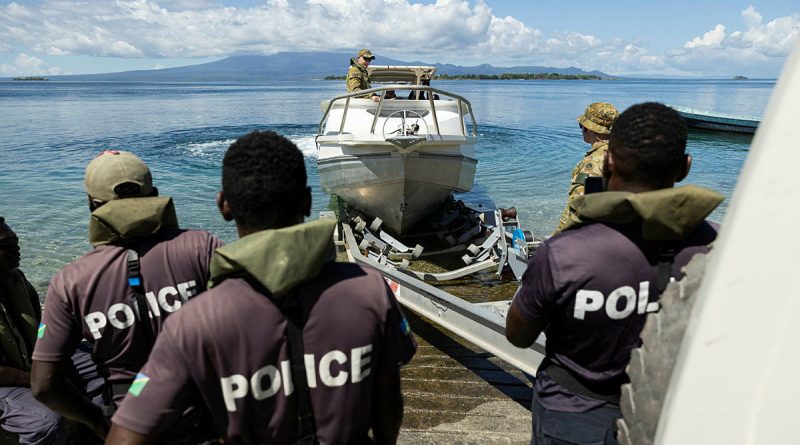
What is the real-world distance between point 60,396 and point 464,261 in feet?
18.8

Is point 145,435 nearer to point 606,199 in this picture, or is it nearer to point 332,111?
point 606,199

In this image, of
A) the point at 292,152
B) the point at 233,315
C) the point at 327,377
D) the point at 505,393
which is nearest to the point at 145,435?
the point at 233,315

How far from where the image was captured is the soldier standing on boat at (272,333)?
1.42 metres

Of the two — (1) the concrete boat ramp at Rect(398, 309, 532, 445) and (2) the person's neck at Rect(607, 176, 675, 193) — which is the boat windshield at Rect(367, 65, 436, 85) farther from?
(2) the person's neck at Rect(607, 176, 675, 193)

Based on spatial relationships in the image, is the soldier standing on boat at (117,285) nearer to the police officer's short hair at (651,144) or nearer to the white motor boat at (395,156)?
the police officer's short hair at (651,144)

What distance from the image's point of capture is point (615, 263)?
1.83 m

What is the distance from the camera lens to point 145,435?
145cm

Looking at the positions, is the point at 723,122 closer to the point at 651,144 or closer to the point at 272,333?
the point at 651,144

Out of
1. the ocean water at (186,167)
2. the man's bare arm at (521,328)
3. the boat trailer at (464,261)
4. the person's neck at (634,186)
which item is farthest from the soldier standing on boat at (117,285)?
the ocean water at (186,167)

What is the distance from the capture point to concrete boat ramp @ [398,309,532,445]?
369 cm

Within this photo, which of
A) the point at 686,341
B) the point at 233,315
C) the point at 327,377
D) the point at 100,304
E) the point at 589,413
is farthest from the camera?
the point at 100,304

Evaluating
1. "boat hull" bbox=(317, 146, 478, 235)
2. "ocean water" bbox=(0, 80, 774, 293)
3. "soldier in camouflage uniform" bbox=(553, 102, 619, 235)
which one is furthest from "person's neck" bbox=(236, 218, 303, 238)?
"ocean water" bbox=(0, 80, 774, 293)

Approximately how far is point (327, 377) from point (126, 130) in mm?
32133

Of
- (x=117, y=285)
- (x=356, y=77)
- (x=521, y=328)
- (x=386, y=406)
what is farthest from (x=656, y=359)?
(x=356, y=77)
